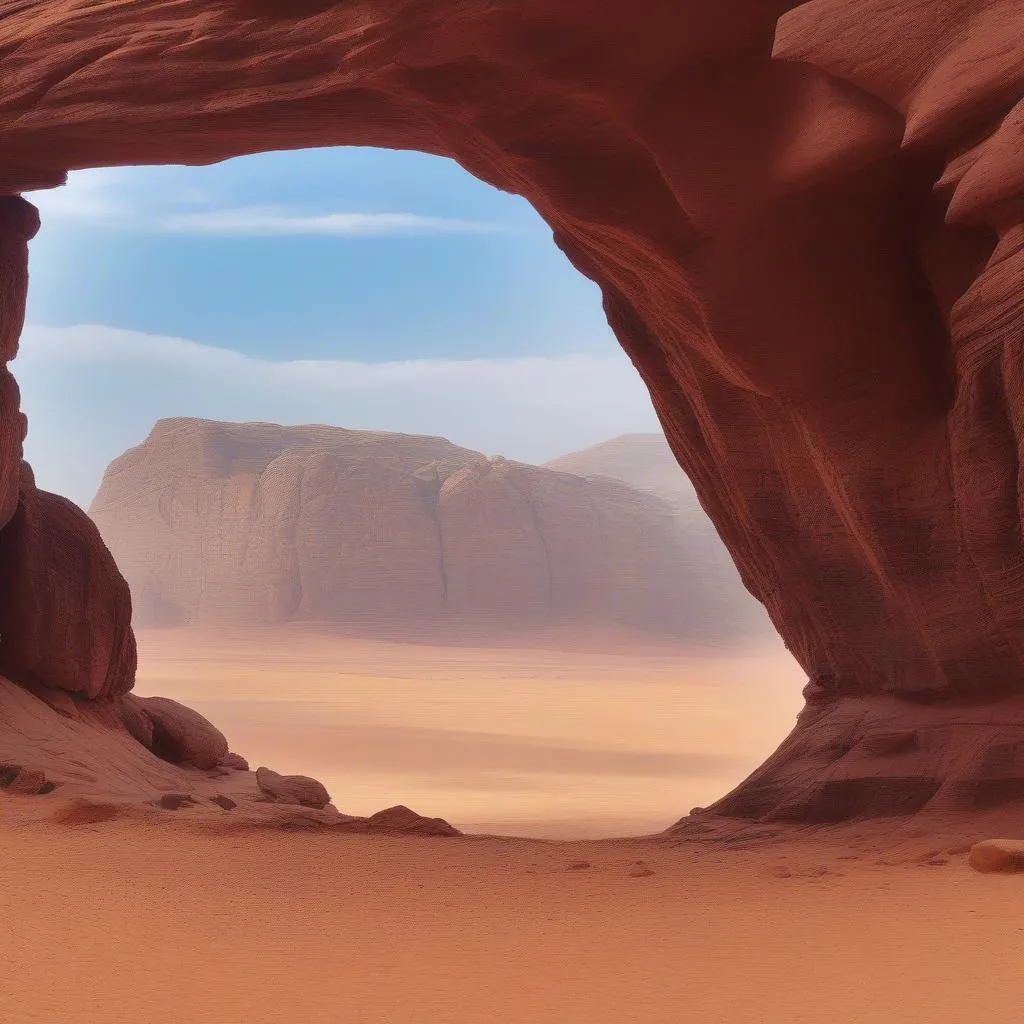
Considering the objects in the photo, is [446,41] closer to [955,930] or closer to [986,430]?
[986,430]

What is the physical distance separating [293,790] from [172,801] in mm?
2440

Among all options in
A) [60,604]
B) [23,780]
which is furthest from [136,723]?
[23,780]

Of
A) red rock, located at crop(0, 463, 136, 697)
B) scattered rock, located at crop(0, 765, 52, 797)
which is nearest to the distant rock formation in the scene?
red rock, located at crop(0, 463, 136, 697)

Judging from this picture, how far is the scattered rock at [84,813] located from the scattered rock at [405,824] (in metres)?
1.53

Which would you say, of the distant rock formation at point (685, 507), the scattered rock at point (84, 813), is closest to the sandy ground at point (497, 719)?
the distant rock formation at point (685, 507)

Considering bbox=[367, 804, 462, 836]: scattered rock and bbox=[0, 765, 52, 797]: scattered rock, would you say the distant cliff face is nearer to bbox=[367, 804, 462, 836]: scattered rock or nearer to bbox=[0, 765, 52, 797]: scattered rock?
bbox=[0, 765, 52, 797]: scattered rock

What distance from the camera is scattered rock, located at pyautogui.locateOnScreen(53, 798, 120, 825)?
242 inches

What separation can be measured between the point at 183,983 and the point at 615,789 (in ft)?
54.8

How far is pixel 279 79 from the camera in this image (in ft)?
21.9

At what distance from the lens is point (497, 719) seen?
102 feet

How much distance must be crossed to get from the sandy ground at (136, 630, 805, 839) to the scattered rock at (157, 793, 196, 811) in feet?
20.9

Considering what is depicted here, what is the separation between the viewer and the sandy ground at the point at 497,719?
17891 mm

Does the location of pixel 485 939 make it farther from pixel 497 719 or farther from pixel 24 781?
pixel 497 719

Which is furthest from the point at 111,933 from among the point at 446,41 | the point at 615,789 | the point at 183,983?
the point at 615,789
